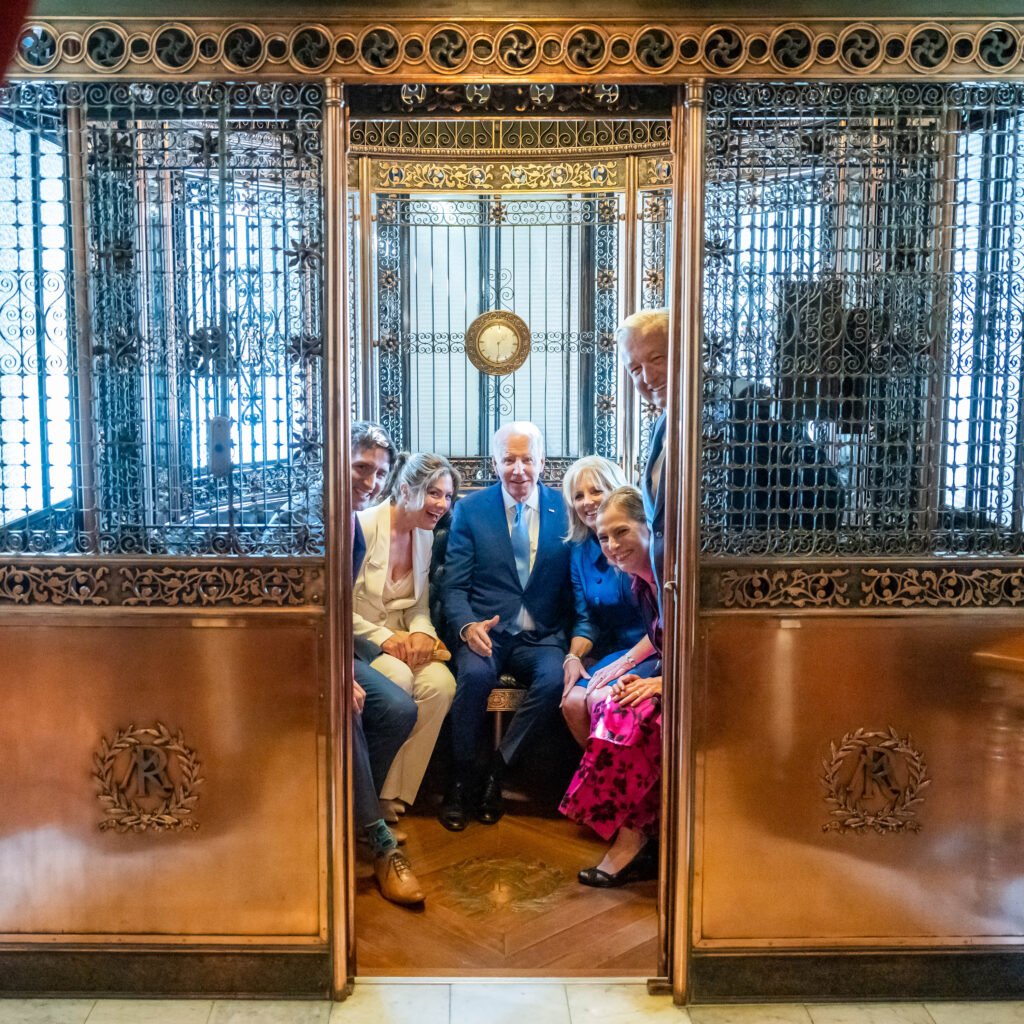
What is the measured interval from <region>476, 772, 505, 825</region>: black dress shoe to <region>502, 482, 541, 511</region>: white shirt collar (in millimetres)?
962

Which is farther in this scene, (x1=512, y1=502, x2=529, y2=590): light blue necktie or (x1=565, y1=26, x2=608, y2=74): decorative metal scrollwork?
(x1=512, y1=502, x2=529, y2=590): light blue necktie

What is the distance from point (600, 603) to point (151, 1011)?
1991mm

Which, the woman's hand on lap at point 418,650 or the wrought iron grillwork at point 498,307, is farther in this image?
the wrought iron grillwork at point 498,307

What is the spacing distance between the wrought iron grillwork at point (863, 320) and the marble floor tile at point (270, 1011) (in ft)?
4.84

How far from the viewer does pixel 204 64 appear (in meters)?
2.66

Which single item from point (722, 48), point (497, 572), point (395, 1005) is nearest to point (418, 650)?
point (497, 572)

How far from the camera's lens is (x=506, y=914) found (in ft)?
10.9

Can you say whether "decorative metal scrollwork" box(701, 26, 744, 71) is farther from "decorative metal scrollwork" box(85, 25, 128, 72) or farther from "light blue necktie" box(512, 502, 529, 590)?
"light blue necktie" box(512, 502, 529, 590)

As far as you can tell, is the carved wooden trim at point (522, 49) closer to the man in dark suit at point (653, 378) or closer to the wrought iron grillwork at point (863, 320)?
the wrought iron grillwork at point (863, 320)

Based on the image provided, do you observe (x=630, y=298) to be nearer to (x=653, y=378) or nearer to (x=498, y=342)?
(x=498, y=342)

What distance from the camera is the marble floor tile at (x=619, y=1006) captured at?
280 cm

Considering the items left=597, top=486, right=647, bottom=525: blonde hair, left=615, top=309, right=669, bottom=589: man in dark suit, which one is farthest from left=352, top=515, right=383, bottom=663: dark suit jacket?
left=615, top=309, right=669, bottom=589: man in dark suit

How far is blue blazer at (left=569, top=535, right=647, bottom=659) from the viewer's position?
4102 mm

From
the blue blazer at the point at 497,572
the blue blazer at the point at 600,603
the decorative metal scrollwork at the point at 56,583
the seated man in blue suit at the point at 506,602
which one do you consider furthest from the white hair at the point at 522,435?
the decorative metal scrollwork at the point at 56,583
